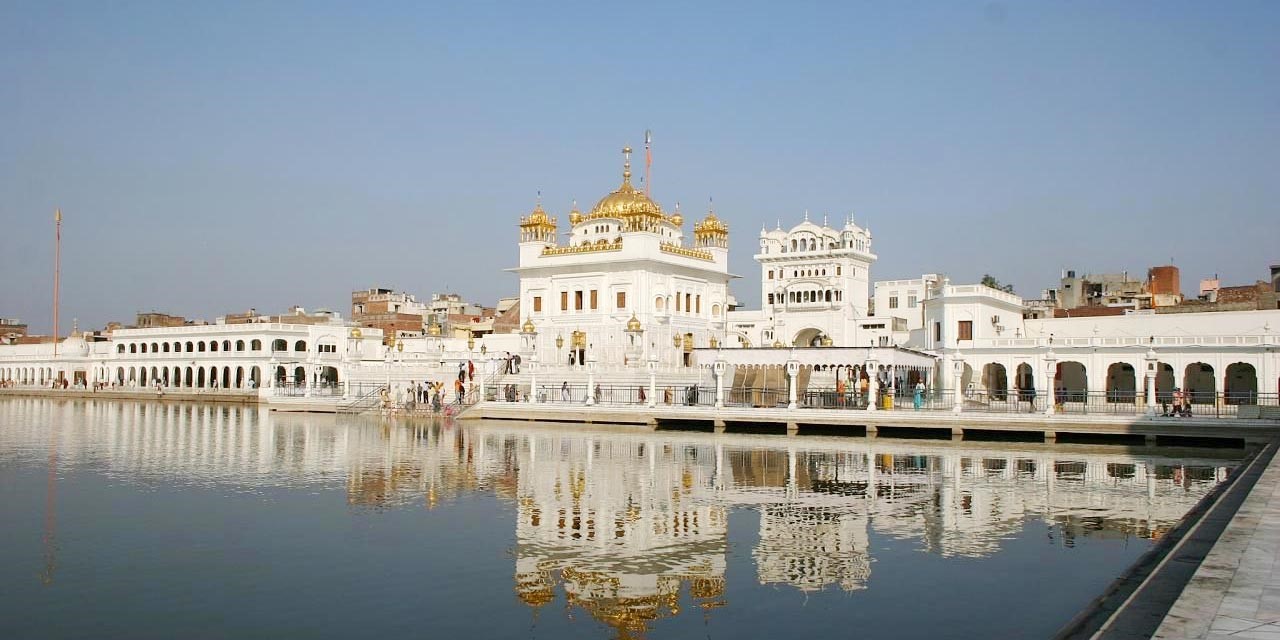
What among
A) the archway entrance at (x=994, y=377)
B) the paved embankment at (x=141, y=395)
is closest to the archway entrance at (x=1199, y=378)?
the archway entrance at (x=994, y=377)

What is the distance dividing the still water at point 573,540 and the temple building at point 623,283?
21.8 metres

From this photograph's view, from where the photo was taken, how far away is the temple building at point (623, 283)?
1874 inches

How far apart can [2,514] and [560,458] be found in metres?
11.8

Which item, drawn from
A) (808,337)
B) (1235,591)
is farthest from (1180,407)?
(808,337)

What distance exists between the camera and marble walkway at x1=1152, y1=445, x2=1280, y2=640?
665 cm

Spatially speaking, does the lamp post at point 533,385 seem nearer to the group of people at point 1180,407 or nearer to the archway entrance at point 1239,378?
the group of people at point 1180,407

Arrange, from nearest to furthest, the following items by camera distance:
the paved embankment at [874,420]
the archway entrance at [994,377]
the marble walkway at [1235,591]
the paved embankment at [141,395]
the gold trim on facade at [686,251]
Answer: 1. the marble walkway at [1235,591]
2. the paved embankment at [874,420]
3. the archway entrance at [994,377]
4. the gold trim on facade at [686,251]
5. the paved embankment at [141,395]

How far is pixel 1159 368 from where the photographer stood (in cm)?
4081

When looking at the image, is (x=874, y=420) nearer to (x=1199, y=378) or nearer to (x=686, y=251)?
(x=1199, y=378)

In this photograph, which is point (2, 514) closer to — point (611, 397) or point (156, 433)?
point (156, 433)

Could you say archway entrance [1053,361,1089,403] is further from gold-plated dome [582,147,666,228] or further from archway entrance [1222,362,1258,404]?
gold-plated dome [582,147,666,228]

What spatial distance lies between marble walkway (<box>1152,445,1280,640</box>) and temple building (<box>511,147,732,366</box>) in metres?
35.2

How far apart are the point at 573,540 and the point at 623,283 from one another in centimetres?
3452

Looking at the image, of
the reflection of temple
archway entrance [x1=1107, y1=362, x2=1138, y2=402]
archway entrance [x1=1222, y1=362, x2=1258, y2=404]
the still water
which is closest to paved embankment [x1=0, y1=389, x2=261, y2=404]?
the still water
